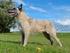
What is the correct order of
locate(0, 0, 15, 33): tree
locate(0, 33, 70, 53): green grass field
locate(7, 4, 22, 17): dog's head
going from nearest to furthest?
1. locate(0, 33, 70, 53): green grass field
2. locate(7, 4, 22, 17): dog's head
3. locate(0, 0, 15, 33): tree

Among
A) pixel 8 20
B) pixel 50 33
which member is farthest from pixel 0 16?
pixel 50 33

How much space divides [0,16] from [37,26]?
46316 millimetres

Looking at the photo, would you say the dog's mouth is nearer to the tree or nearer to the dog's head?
the dog's head

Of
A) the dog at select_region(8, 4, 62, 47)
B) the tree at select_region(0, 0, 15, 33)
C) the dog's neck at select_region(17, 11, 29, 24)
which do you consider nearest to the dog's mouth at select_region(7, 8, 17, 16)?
the dog at select_region(8, 4, 62, 47)

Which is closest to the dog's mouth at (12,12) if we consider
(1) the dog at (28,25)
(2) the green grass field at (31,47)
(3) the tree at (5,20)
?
Answer: (1) the dog at (28,25)

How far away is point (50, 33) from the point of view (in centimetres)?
1770

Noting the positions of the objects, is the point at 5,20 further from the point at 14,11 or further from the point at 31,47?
the point at 31,47

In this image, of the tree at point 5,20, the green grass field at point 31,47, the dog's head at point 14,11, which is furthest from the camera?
the tree at point 5,20

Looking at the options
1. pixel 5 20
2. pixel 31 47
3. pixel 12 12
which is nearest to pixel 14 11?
→ pixel 12 12

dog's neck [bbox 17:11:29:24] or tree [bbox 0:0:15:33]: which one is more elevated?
dog's neck [bbox 17:11:29:24]

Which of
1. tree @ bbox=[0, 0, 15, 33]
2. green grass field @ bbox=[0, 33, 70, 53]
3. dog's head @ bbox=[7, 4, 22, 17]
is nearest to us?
green grass field @ bbox=[0, 33, 70, 53]

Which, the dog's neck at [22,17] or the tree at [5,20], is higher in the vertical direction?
the dog's neck at [22,17]

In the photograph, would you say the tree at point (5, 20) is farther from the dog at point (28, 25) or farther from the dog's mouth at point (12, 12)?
the dog's mouth at point (12, 12)

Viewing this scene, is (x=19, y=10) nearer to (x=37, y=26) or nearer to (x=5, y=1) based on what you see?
(x=37, y=26)
